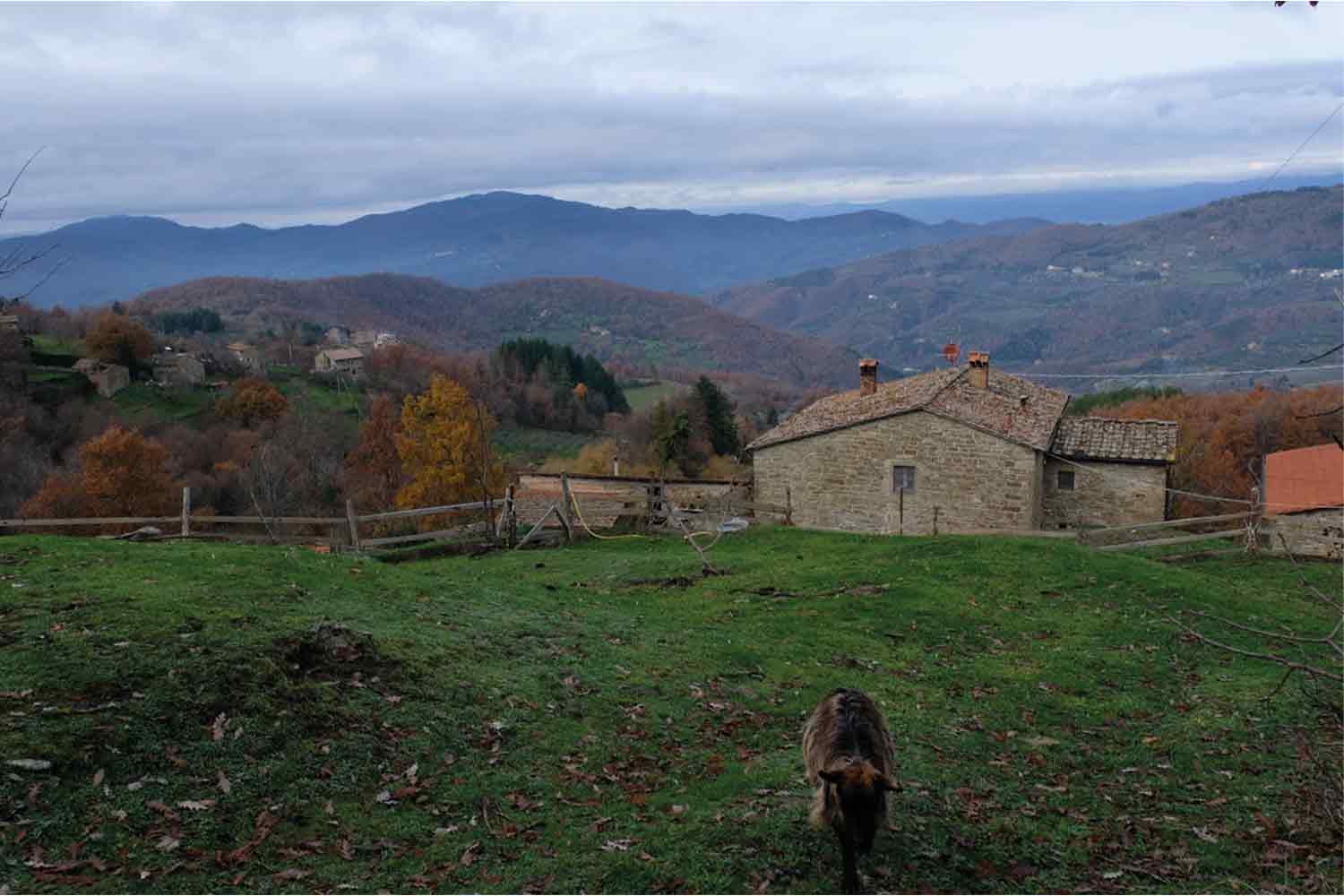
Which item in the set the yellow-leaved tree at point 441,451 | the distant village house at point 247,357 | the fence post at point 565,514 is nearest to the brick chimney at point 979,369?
the fence post at point 565,514

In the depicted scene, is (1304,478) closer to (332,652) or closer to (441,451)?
(332,652)


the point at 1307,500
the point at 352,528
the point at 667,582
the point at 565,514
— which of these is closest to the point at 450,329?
the point at 565,514

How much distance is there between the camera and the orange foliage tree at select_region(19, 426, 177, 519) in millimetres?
50969

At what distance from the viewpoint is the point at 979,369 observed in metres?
33.5

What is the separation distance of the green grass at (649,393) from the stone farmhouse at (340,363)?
30047 millimetres

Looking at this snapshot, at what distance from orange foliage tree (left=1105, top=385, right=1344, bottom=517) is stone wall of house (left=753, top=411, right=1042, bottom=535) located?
2684cm

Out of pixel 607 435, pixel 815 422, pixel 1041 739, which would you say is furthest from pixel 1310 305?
pixel 1041 739

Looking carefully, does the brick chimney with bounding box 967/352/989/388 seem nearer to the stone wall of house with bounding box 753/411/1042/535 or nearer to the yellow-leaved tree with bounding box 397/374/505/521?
the stone wall of house with bounding box 753/411/1042/535

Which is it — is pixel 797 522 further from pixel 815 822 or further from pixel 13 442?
pixel 13 442

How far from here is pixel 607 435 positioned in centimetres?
9050

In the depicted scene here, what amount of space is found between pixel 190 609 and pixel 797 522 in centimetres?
2273

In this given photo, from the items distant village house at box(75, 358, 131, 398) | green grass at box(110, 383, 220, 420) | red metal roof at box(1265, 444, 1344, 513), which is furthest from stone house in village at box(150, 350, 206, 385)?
red metal roof at box(1265, 444, 1344, 513)

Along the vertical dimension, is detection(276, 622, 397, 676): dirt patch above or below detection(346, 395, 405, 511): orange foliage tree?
above

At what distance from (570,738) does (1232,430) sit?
71.2 meters
